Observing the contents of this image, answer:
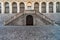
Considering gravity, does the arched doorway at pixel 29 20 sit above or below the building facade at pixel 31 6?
below

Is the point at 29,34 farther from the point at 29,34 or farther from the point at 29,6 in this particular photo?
the point at 29,6

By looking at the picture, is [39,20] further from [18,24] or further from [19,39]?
[19,39]

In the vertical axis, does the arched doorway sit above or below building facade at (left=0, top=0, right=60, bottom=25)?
below

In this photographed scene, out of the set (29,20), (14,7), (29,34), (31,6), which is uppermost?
(31,6)

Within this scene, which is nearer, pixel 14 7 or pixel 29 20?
pixel 29 20

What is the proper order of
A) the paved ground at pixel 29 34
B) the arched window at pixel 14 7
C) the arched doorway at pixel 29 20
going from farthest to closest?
the arched window at pixel 14 7 → the arched doorway at pixel 29 20 → the paved ground at pixel 29 34

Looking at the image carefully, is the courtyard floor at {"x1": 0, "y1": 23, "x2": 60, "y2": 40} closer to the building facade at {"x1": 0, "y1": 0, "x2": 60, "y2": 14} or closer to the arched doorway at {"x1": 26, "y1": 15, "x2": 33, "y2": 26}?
the arched doorway at {"x1": 26, "y1": 15, "x2": 33, "y2": 26}

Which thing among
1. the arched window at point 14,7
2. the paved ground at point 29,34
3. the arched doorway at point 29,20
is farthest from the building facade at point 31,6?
the paved ground at point 29,34

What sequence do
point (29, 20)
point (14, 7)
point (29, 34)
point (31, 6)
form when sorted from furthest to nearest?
point (14, 7) < point (31, 6) < point (29, 20) < point (29, 34)

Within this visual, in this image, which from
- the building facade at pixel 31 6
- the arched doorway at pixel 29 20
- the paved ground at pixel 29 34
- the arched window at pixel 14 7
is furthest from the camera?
the arched window at pixel 14 7

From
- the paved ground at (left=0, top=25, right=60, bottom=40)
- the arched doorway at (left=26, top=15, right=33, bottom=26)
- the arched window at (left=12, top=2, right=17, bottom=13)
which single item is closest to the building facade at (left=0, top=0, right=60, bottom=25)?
the arched window at (left=12, top=2, right=17, bottom=13)

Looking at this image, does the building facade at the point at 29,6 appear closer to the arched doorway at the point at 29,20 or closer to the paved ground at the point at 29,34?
the arched doorway at the point at 29,20

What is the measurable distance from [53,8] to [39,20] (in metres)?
12.8

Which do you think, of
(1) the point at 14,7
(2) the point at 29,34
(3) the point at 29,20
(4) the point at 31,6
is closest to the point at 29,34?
(2) the point at 29,34
